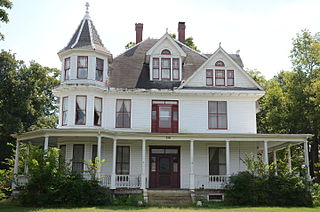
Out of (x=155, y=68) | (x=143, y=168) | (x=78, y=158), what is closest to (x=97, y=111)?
(x=78, y=158)

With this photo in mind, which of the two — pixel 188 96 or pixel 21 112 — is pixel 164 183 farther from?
pixel 21 112

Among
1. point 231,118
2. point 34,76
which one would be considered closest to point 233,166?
point 231,118

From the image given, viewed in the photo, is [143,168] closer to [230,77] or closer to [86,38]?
[230,77]

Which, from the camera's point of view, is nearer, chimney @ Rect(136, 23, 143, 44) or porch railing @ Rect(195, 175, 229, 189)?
porch railing @ Rect(195, 175, 229, 189)

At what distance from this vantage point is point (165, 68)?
1022 inches

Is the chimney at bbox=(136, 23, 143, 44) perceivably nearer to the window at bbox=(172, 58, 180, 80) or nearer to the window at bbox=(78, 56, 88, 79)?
the window at bbox=(172, 58, 180, 80)

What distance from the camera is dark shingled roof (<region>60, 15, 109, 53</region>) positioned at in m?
24.4

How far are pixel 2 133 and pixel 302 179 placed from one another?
74.9ft

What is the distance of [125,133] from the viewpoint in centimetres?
2219

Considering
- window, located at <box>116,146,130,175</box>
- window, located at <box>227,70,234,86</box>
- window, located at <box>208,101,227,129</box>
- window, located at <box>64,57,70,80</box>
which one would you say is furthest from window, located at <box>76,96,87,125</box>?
window, located at <box>227,70,234,86</box>

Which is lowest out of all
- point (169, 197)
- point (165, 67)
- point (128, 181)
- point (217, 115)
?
point (169, 197)

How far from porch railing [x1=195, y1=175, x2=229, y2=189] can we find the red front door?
3.36m

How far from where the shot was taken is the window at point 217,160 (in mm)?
24391

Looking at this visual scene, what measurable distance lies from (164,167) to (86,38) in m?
9.57
